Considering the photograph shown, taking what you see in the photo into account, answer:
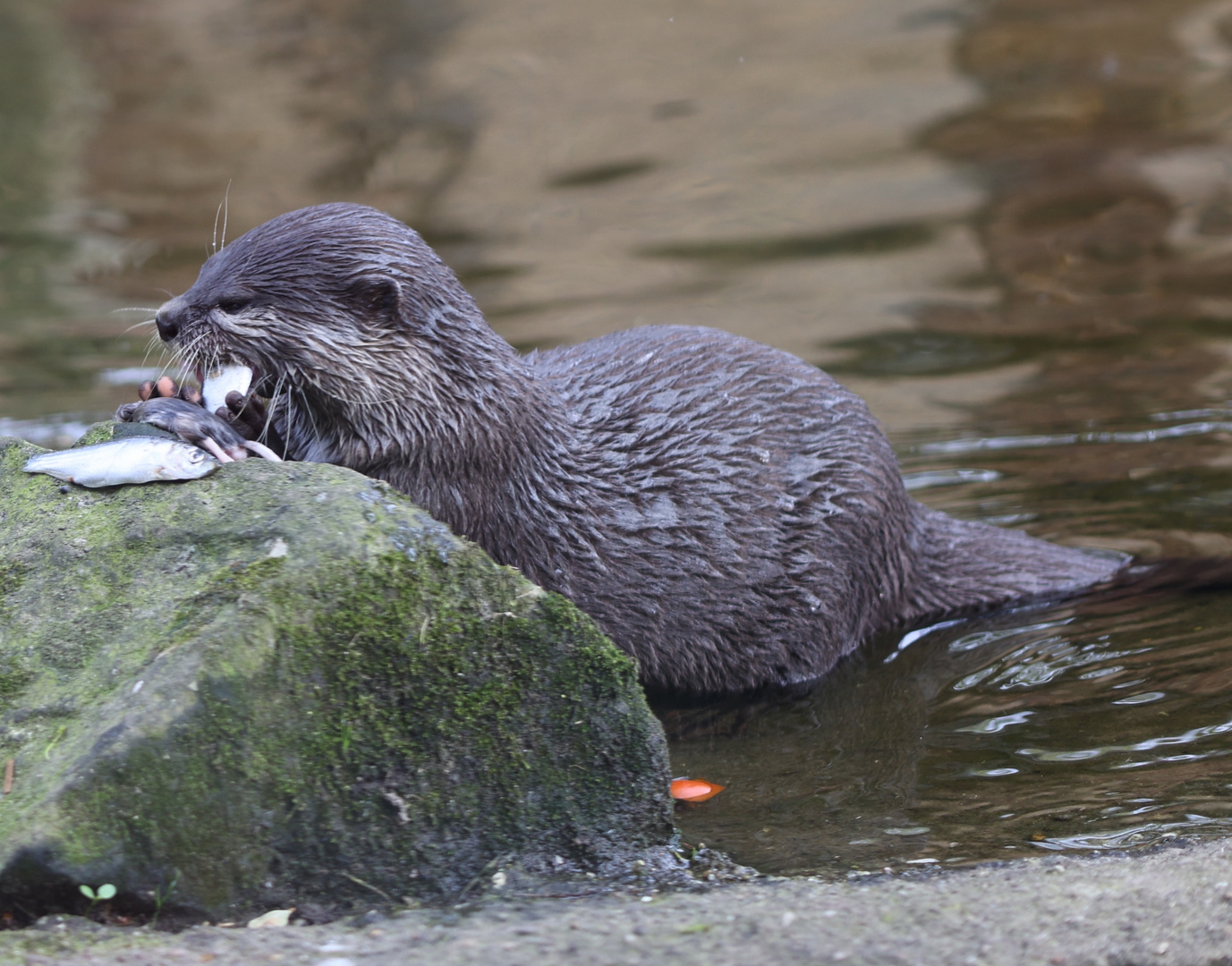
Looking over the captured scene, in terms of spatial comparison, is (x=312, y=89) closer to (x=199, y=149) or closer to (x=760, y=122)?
(x=199, y=149)

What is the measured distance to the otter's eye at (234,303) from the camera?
2.91 meters

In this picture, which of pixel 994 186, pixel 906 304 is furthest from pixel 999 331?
pixel 994 186

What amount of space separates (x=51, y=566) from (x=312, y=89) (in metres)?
7.00

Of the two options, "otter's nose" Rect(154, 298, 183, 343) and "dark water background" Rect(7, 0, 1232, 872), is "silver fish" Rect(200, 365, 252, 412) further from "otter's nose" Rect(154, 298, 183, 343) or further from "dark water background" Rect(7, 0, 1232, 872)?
"dark water background" Rect(7, 0, 1232, 872)

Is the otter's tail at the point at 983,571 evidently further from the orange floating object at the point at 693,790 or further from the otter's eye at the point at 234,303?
the otter's eye at the point at 234,303

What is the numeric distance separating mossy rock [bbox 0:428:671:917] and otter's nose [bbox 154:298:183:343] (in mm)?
523

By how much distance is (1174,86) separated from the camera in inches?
311

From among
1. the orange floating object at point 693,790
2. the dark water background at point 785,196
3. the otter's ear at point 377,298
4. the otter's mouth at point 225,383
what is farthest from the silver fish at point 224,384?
the dark water background at point 785,196

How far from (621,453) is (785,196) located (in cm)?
482

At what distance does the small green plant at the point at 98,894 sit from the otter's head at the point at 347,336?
124 cm

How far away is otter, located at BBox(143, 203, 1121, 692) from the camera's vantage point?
2.95 meters

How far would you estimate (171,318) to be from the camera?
2.91m

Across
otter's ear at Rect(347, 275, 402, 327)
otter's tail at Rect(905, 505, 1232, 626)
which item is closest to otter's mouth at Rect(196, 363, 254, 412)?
otter's ear at Rect(347, 275, 402, 327)

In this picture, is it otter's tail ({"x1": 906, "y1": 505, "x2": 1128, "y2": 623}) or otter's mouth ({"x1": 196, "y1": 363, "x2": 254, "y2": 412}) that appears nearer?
otter's mouth ({"x1": 196, "y1": 363, "x2": 254, "y2": 412})
